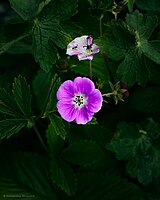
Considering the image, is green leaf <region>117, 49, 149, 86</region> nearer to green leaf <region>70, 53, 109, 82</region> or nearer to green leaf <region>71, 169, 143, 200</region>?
green leaf <region>70, 53, 109, 82</region>

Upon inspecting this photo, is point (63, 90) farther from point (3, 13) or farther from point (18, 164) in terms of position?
point (3, 13)

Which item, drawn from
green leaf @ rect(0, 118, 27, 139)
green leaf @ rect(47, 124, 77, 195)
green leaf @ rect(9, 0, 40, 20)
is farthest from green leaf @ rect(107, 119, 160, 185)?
green leaf @ rect(9, 0, 40, 20)

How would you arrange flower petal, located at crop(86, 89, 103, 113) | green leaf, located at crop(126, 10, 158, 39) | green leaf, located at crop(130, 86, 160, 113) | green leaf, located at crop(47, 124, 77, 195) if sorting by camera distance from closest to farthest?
flower petal, located at crop(86, 89, 103, 113) < green leaf, located at crop(126, 10, 158, 39) < green leaf, located at crop(47, 124, 77, 195) < green leaf, located at crop(130, 86, 160, 113)

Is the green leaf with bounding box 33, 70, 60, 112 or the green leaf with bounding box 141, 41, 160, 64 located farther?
the green leaf with bounding box 33, 70, 60, 112

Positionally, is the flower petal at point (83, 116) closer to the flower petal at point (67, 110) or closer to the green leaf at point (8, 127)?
the flower petal at point (67, 110)

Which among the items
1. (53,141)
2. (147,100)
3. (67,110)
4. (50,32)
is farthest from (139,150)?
(50,32)

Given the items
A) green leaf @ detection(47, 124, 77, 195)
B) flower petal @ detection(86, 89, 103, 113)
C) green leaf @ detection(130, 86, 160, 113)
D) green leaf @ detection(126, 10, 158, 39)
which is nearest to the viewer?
flower petal @ detection(86, 89, 103, 113)

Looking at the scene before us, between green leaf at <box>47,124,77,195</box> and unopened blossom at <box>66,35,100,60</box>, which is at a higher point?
unopened blossom at <box>66,35,100,60</box>
